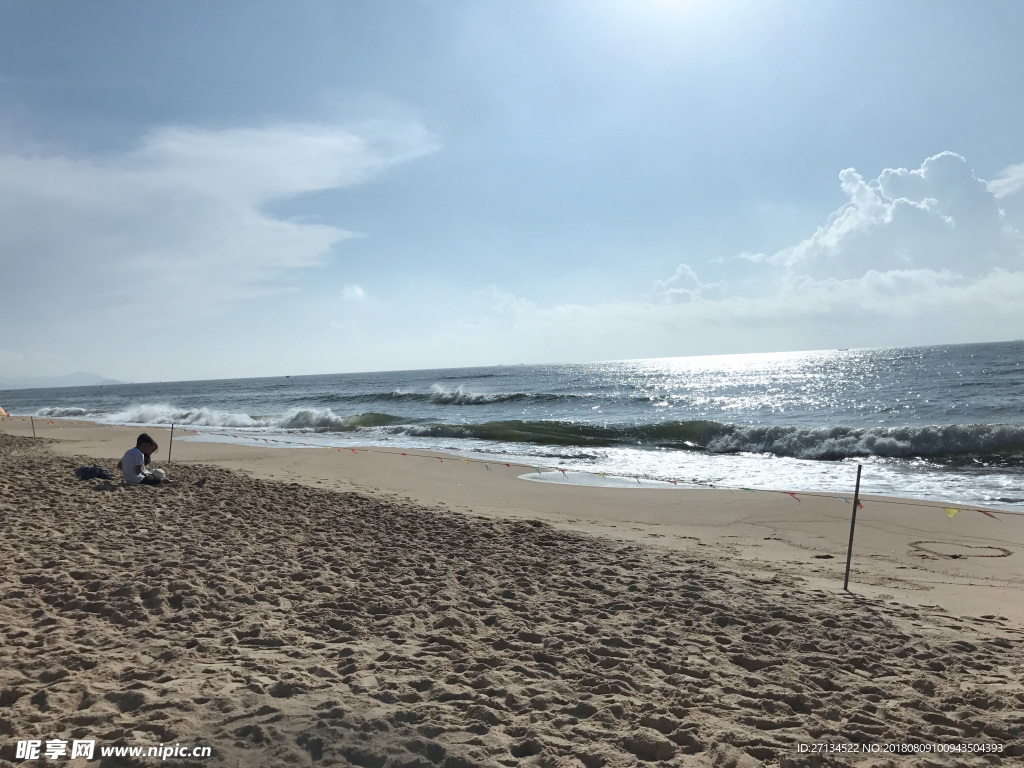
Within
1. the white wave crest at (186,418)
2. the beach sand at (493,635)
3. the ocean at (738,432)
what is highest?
the ocean at (738,432)

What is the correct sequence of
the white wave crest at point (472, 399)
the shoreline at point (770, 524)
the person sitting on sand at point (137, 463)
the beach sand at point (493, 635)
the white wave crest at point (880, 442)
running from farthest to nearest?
the white wave crest at point (472, 399) < the white wave crest at point (880, 442) < the person sitting on sand at point (137, 463) < the shoreline at point (770, 524) < the beach sand at point (493, 635)

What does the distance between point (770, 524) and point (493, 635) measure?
19.6ft

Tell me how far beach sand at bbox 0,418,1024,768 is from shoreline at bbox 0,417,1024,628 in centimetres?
6

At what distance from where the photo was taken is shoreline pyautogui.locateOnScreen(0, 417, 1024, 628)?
6.22 meters

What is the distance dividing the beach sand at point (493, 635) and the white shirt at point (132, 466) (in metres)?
0.63

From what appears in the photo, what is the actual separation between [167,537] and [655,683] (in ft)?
18.4

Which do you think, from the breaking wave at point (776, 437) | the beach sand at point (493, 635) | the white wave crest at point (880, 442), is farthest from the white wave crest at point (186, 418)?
the white wave crest at point (880, 442)

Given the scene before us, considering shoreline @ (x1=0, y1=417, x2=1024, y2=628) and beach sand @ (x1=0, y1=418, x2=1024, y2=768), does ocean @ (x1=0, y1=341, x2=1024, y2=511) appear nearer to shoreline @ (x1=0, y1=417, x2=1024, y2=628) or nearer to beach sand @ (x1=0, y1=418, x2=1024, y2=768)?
shoreline @ (x1=0, y1=417, x2=1024, y2=628)

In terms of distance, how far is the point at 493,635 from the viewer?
4449 mm

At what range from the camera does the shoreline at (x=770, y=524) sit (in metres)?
6.22

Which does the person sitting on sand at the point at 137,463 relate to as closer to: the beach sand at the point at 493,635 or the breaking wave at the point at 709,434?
the beach sand at the point at 493,635

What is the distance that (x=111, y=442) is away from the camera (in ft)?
63.4

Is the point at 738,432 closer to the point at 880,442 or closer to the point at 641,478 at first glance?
the point at 880,442

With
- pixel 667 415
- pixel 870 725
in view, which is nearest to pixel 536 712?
pixel 870 725
